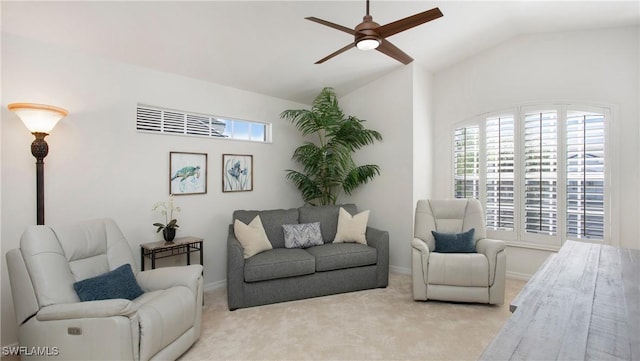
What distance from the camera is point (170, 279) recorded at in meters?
2.44

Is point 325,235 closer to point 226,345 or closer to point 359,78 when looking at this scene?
point 226,345

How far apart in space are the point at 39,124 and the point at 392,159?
151 inches

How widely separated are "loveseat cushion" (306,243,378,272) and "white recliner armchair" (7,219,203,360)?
1.39m

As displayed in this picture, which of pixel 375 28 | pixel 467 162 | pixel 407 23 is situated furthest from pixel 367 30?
pixel 467 162

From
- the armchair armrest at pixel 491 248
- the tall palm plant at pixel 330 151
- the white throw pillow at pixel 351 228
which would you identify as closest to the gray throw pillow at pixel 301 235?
the white throw pillow at pixel 351 228

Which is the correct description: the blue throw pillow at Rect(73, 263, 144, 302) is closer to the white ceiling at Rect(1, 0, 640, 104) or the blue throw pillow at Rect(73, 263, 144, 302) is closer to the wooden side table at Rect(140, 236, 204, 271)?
the wooden side table at Rect(140, 236, 204, 271)

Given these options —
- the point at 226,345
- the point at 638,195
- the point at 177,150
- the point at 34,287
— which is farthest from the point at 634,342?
the point at 177,150

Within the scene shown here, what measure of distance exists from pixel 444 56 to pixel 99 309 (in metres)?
4.67

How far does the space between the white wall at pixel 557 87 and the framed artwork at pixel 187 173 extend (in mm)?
3431

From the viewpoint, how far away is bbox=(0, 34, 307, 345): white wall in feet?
8.23

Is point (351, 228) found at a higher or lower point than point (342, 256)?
higher

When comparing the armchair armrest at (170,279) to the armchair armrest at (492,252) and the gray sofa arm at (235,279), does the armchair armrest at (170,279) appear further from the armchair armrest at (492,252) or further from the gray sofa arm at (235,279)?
the armchair armrest at (492,252)

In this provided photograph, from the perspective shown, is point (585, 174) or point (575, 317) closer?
point (575, 317)

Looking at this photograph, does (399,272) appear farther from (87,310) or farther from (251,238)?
(87,310)
